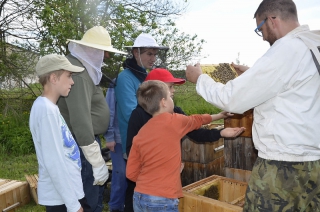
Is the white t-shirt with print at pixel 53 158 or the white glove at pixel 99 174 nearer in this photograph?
the white t-shirt with print at pixel 53 158

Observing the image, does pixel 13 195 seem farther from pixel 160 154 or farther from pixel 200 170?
pixel 160 154

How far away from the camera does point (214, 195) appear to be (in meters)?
3.42

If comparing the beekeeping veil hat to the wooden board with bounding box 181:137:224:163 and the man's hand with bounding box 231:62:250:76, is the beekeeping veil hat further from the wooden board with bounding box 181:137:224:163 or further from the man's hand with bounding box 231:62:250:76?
the wooden board with bounding box 181:137:224:163

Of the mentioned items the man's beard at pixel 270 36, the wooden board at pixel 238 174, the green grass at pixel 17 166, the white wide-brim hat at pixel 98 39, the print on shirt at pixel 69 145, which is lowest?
the green grass at pixel 17 166

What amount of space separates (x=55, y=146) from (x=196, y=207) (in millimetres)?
1487

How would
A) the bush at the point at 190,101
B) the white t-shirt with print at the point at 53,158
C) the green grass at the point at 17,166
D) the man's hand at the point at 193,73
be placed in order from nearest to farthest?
the white t-shirt with print at the point at 53,158
the man's hand at the point at 193,73
the green grass at the point at 17,166
the bush at the point at 190,101

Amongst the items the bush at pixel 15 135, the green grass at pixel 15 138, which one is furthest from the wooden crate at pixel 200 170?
the bush at pixel 15 135

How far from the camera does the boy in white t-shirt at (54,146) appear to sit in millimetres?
2180

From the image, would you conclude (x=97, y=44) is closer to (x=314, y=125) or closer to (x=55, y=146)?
(x=55, y=146)

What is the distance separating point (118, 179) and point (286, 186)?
87.0 inches

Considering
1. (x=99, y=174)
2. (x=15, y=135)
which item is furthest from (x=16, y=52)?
(x=99, y=174)

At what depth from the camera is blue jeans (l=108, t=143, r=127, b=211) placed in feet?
12.6

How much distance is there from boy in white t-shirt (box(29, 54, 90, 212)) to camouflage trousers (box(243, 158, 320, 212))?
4.03ft

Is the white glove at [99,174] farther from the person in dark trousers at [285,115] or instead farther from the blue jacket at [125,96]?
the person in dark trousers at [285,115]
